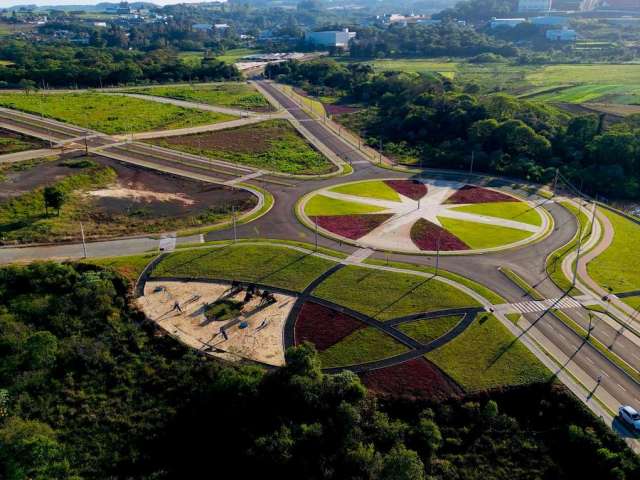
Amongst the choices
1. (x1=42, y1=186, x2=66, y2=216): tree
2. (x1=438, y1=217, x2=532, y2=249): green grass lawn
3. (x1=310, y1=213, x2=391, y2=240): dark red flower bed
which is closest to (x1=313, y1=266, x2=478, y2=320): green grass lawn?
(x1=310, y1=213, x2=391, y2=240): dark red flower bed

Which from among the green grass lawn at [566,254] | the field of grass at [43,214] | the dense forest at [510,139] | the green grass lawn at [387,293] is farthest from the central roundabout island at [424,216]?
the field of grass at [43,214]

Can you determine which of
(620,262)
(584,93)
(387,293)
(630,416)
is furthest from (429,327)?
(584,93)

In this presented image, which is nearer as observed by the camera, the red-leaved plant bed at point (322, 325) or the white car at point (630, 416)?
the white car at point (630, 416)

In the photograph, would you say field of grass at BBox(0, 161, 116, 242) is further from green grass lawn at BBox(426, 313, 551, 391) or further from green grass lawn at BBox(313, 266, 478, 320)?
green grass lawn at BBox(426, 313, 551, 391)

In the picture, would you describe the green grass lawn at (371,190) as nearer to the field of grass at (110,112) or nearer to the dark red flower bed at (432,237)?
the dark red flower bed at (432,237)

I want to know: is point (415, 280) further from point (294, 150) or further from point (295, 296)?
point (294, 150)

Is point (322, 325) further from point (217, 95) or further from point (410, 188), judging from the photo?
Answer: point (217, 95)
